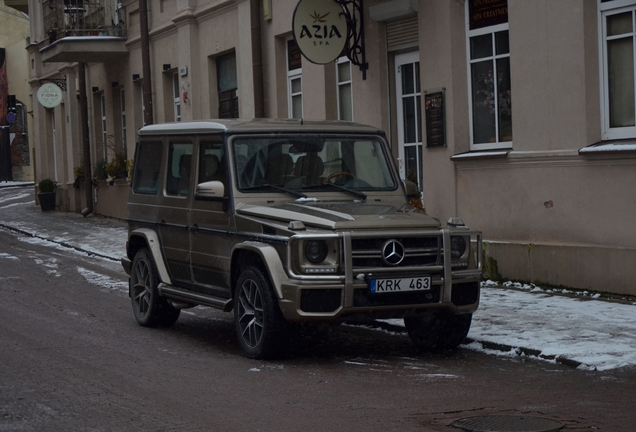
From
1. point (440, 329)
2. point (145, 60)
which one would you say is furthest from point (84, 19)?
point (440, 329)

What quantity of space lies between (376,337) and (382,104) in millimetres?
6865

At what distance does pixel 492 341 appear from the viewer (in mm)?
9266

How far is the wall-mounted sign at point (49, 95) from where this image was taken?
31.8 m

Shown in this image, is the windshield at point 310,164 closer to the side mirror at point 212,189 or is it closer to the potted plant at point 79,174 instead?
the side mirror at point 212,189

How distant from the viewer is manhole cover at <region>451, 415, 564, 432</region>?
6.26 meters

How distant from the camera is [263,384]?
25.5 ft

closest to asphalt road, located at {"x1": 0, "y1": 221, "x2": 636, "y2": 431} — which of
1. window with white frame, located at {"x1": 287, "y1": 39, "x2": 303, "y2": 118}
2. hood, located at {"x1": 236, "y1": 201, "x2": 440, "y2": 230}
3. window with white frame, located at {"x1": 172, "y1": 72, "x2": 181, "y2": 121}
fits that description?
hood, located at {"x1": 236, "y1": 201, "x2": 440, "y2": 230}

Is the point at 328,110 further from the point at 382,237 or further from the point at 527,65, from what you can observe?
the point at 382,237

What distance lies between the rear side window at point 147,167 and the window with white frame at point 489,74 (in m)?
4.96

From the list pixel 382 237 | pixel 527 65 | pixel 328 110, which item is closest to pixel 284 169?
pixel 382 237

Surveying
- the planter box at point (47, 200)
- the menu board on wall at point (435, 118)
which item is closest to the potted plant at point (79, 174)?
the planter box at point (47, 200)

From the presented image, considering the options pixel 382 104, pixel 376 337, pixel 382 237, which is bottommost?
pixel 376 337

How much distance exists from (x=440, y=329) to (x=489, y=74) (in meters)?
5.85

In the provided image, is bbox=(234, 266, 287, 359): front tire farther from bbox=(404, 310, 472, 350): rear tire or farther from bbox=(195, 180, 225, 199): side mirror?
bbox=(404, 310, 472, 350): rear tire
